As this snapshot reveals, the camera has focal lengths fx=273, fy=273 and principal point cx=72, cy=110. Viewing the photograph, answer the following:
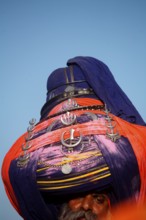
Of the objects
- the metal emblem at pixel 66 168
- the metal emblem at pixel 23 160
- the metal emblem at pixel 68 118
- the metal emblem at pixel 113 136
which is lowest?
the metal emblem at pixel 66 168

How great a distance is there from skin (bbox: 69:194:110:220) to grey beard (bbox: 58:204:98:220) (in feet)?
0.06

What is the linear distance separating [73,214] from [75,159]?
0.40 metres

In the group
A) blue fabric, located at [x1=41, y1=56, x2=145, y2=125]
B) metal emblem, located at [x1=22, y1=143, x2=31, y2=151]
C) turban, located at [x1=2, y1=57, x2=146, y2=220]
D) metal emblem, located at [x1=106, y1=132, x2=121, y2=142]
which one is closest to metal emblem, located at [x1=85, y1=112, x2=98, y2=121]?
turban, located at [x1=2, y1=57, x2=146, y2=220]

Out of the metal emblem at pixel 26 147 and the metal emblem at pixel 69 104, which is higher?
the metal emblem at pixel 69 104

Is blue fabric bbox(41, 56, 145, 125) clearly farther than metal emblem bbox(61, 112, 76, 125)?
Yes

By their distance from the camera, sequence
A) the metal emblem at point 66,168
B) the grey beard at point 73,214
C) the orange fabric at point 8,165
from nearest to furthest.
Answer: the metal emblem at point 66,168 → the grey beard at point 73,214 → the orange fabric at point 8,165

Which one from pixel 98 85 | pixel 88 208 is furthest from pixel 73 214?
pixel 98 85

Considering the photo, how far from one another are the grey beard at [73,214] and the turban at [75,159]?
0.06m

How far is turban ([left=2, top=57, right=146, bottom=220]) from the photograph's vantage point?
1517mm

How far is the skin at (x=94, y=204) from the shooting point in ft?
5.42

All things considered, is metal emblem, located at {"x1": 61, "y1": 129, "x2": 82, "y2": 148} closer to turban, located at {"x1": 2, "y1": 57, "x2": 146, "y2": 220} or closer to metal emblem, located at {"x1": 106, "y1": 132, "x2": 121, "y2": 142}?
turban, located at {"x1": 2, "y1": 57, "x2": 146, "y2": 220}

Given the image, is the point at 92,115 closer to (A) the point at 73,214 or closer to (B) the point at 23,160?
(B) the point at 23,160

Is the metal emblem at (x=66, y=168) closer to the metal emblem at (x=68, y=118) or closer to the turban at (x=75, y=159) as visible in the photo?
the turban at (x=75, y=159)

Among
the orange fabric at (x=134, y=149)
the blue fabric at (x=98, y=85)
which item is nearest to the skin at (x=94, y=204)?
the orange fabric at (x=134, y=149)
